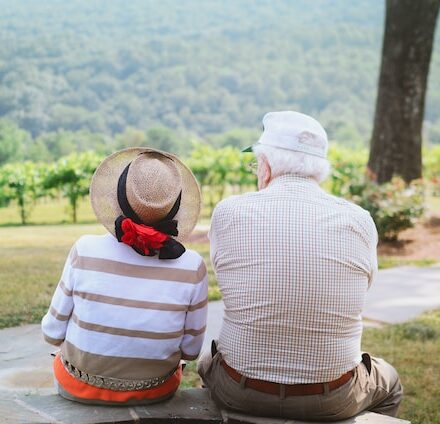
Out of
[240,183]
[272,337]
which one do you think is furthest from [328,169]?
[240,183]

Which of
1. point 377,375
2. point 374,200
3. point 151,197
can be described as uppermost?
point 151,197

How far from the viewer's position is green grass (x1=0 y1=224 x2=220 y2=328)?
5.14 meters

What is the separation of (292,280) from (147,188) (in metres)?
0.54

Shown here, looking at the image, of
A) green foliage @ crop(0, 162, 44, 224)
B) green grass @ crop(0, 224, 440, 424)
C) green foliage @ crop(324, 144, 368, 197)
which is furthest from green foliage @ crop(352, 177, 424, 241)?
green foliage @ crop(0, 162, 44, 224)

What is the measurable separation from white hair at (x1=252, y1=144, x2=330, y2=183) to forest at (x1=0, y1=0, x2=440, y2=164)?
1471 centimetres

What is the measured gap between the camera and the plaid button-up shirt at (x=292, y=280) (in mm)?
2391

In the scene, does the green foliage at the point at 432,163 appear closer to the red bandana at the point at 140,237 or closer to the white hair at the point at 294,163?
the white hair at the point at 294,163

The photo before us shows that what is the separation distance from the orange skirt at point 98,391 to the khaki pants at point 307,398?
0.18 metres

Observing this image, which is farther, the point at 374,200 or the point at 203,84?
the point at 203,84

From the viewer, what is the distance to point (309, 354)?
243 cm

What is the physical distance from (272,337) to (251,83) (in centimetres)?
4343

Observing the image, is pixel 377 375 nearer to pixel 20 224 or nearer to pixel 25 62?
pixel 20 224

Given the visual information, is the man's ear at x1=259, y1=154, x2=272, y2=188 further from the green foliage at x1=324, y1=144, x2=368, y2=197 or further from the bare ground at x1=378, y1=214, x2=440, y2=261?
the bare ground at x1=378, y1=214, x2=440, y2=261

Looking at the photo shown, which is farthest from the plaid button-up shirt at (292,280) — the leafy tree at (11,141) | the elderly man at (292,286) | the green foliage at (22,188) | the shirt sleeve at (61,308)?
the leafy tree at (11,141)
